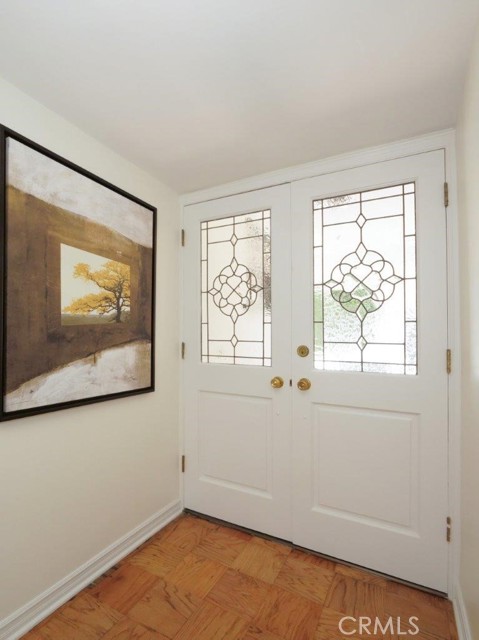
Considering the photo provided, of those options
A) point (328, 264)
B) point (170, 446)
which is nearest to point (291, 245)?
point (328, 264)

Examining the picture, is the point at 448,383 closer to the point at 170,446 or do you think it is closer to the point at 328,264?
the point at 328,264

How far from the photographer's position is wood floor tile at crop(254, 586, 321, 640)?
138 centimetres

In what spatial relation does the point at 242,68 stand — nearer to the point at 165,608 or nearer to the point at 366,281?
the point at 366,281

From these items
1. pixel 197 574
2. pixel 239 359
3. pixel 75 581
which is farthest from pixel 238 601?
pixel 239 359

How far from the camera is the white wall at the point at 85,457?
1.35 meters

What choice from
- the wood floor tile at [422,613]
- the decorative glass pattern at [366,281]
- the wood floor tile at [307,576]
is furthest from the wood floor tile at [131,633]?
the decorative glass pattern at [366,281]

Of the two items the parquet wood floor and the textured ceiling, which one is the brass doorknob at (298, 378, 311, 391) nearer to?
the parquet wood floor

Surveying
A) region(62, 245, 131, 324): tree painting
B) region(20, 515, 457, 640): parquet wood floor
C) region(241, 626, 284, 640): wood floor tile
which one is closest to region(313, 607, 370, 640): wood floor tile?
region(20, 515, 457, 640): parquet wood floor

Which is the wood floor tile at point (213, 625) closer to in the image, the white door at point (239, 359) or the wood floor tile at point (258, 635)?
the wood floor tile at point (258, 635)

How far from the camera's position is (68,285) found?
5.06 ft

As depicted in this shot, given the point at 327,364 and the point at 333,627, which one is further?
the point at 327,364

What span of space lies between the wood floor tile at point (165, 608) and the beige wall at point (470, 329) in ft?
3.79

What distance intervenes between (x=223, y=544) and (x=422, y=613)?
1037 mm

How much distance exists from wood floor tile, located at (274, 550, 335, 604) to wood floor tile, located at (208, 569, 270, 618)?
0.36 ft
